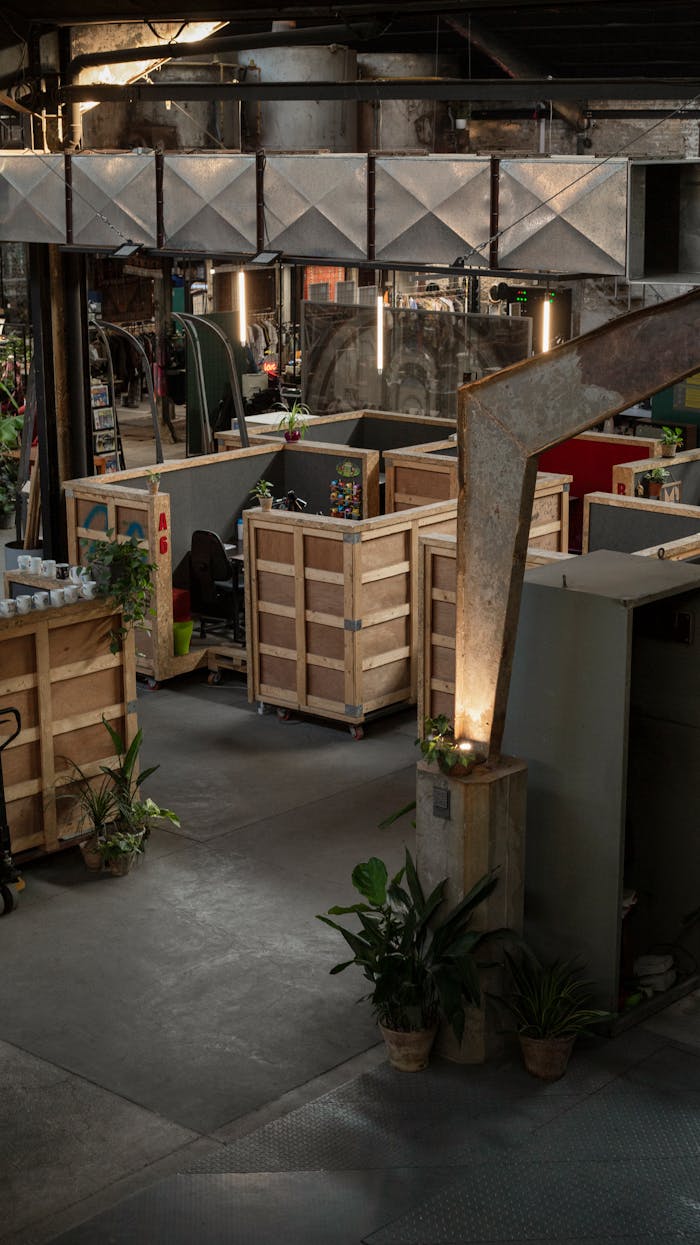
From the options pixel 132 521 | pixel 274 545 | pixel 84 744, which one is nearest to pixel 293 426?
pixel 132 521

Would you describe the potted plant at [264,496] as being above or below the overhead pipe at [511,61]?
below

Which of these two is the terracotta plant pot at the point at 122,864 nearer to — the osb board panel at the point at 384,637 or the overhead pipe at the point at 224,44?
the osb board panel at the point at 384,637

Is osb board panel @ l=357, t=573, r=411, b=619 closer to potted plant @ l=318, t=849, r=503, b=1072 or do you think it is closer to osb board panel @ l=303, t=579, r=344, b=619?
osb board panel @ l=303, t=579, r=344, b=619

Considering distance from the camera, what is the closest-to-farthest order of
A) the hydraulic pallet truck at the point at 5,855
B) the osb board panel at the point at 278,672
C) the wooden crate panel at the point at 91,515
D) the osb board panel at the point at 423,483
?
the hydraulic pallet truck at the point at 5,855, the osb board panel at the point at 278,672, the wooden crate panel at the point at 91,515, the osb board panel at the point at 423,483

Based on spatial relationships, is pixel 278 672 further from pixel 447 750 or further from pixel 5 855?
pixel 447 750

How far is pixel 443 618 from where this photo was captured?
1148 cm

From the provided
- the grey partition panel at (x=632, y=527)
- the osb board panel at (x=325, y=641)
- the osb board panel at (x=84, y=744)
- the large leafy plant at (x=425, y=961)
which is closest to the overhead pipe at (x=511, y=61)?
the grey partition panel at (x=632, y=527)

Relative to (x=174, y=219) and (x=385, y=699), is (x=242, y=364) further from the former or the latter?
(x=385, y=699)

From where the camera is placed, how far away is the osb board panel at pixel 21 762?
9539 millimetres

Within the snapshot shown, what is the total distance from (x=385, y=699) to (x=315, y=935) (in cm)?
377

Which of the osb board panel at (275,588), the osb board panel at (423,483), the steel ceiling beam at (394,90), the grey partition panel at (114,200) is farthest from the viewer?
the osb board panel at (423,483)

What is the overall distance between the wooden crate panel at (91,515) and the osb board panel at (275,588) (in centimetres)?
167

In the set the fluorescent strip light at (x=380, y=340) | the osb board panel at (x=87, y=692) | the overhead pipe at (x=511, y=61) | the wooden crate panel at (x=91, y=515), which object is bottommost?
the osb board panel at (x=87, y=692)

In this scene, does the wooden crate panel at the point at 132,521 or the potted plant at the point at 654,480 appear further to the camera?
the potted plant at the point at 654,480
